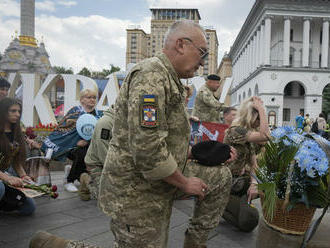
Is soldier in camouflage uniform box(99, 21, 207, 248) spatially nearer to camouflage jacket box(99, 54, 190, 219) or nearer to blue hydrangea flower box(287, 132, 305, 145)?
camouflage jacket box(99, 54, 190, 219)

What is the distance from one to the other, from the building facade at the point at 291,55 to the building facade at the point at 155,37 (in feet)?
341

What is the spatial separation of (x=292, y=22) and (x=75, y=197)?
47758 mm

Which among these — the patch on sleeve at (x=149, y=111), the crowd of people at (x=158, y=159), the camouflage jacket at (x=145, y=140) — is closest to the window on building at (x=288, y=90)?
the crowd of people at (x=158, y=159)

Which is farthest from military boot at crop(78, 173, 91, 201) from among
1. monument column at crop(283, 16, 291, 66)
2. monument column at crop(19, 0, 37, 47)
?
monument column at crop(19, 0, 37, 47)

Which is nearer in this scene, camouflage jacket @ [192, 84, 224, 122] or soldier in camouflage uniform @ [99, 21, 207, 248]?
soldier in camouflage uniform @ [99, 21, 207, 248]

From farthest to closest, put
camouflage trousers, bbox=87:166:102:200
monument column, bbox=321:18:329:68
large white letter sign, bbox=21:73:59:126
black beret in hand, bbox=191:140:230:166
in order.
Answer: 1. monument column, bbox=321:18:329:68
2. large white letter sign, bbox=21:73:59:126
3. camouflage trousers, bbox=87:166:102:200
4. black beret in hand, bbox=191:140:230:166

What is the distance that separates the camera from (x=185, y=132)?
216cm

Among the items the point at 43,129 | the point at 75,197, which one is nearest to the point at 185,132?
the point at 75,197

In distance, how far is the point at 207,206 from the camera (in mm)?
2598

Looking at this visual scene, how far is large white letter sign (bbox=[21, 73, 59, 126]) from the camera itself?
509 inches

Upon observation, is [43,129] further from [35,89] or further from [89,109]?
[89,109]

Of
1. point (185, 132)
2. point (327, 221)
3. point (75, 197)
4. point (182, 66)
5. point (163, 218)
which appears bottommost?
point (75, 197)

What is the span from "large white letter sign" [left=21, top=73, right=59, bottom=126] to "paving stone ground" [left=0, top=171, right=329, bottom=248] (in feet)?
28.8

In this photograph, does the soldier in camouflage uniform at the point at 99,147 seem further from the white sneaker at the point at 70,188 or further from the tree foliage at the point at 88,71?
the tree foliage at the point at 88,71
